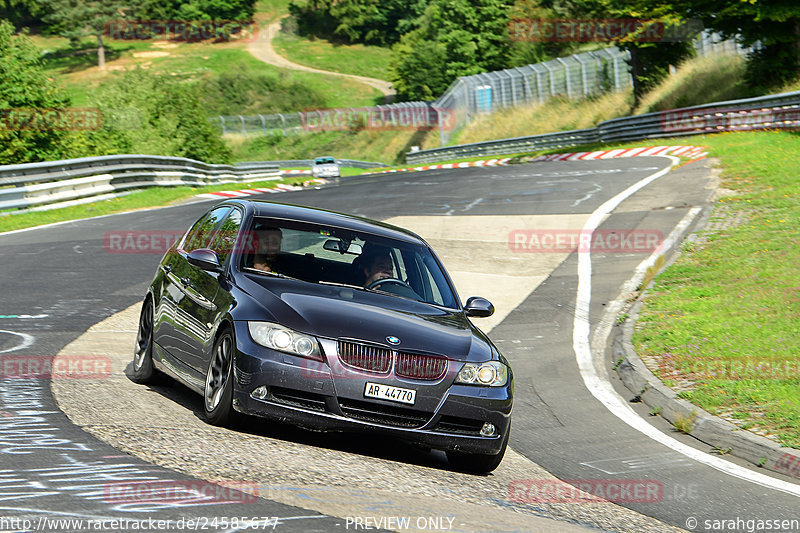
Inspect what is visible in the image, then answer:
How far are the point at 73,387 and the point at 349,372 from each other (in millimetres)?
2745

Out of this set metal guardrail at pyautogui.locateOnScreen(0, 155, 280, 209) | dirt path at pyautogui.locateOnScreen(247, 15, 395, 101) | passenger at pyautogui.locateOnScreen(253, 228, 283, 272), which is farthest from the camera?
dirt path at pyautogui.locateOnScreen(247, 15, 395, 101)

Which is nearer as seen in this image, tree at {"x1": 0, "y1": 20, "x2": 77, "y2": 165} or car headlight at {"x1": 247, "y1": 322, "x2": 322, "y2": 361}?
car headlight at {"x1": 247, "y1": 322, "x2": 322, "y2": 361}

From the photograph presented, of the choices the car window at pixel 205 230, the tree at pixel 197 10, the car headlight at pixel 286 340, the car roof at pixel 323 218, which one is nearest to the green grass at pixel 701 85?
the car roof at pixel 323 218

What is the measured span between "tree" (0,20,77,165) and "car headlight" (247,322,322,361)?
82.6ft

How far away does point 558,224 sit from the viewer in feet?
69.7

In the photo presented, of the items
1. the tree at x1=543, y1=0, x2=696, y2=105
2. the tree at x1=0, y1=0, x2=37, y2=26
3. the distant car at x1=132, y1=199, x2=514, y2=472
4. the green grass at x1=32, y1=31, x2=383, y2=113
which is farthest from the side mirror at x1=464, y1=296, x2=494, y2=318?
the tree at x1=0, y1=0, x2=37, y2=26

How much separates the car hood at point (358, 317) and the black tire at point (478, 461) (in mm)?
675

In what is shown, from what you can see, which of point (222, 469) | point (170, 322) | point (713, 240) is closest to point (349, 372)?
point (222, 469)

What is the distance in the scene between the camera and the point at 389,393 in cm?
670

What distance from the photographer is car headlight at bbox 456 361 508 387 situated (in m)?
7.00

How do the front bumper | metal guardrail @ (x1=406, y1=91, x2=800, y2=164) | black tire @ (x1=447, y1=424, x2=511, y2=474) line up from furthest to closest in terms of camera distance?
1. metal guardrail @ (x1=406, y1=91, x2=800, y2=164)
2. black tire @ (x1=447, y1=424, x2=511, y2=474)
3. the front bumper

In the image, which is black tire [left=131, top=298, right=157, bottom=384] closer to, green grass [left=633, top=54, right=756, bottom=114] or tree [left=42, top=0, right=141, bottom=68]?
green grass [left=633, top=54, right=756, bottom=114]

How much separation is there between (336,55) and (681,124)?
97795 mm

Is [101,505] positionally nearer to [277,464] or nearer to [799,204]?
[277,464]
